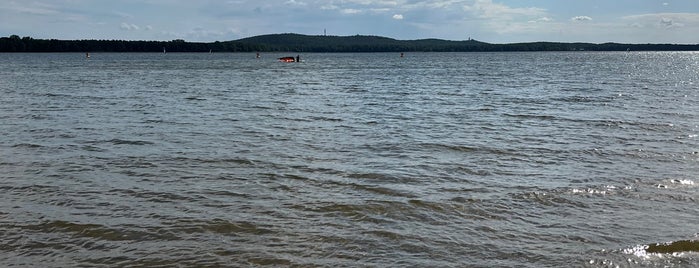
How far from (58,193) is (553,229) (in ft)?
29.8

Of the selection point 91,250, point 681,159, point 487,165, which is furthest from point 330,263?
point 681,159

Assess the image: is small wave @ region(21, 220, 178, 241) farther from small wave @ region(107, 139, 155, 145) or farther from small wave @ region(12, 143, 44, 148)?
small wave @ region(12, 143, 44, 148)

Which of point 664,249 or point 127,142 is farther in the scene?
point 127,142

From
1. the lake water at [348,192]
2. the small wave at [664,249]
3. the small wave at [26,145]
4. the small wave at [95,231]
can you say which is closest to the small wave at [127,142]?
the lake water at [348,192]

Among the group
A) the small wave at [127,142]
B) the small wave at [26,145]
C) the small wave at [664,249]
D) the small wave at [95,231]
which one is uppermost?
the small wave at [95,231]

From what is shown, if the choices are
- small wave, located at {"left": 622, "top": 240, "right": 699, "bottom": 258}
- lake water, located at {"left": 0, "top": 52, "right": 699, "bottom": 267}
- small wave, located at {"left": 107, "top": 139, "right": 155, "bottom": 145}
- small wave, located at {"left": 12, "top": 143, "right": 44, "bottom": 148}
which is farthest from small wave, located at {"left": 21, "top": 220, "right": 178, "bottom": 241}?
small wave, located at {"left": 12, "top": 143, "right": 44, "bottom": 148}

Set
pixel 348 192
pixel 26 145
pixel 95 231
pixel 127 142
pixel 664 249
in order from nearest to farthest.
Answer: pixel 664 249 → pixel 95 231 → pixel 348 192 → pixel 26 145 → pixel 127 142

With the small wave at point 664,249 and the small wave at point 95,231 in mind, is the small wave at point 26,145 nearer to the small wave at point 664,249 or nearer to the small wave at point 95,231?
the small wave at point 95,231

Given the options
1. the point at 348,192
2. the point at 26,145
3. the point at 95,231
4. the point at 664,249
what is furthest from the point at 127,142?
the point at 664,249

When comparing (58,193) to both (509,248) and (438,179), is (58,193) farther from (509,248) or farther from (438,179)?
(509,248)

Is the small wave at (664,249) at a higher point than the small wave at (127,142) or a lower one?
higher

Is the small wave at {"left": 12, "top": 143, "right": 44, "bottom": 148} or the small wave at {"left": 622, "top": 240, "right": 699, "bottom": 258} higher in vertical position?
the small wave at {"left": 622, "top": 240, "right": 699, "bottom": 258}

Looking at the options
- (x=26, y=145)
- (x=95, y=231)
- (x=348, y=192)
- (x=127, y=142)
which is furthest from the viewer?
(x=127, y=142)

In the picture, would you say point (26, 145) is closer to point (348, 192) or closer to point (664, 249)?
point (348, 192)
